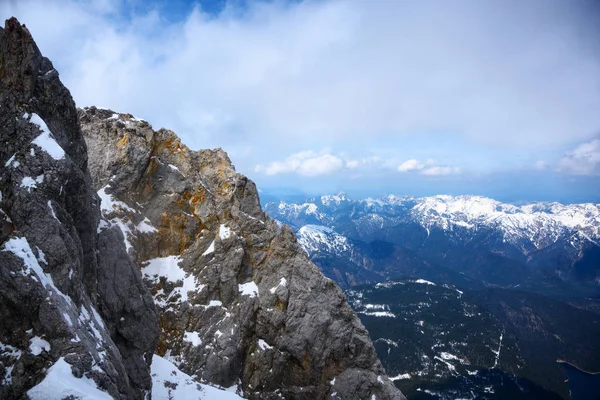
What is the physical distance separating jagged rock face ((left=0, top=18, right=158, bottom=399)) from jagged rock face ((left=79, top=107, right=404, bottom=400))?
2254 centimetres

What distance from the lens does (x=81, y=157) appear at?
1208 inches

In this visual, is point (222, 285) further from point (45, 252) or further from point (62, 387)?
point (62, 387)

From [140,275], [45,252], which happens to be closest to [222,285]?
[140,275]

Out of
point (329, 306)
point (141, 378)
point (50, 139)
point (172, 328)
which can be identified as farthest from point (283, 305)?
point (50, 139)

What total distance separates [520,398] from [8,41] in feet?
845

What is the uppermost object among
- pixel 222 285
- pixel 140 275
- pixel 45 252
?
pixel 45 252

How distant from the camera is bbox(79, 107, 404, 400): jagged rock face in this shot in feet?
177

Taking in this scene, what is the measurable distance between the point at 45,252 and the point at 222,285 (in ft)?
127

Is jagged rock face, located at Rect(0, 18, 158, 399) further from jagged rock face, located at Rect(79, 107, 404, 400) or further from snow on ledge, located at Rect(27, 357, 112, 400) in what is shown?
jagged rock face, located at Rect(79, 107, 404, 400)

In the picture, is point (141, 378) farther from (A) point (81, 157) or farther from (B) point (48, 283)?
(A) point (81, 157)

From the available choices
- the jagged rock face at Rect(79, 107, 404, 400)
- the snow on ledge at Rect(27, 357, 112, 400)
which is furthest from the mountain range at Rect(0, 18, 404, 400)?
the jagged rock face at Rect(79, 107, 404, 400)

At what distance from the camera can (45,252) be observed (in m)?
21.5

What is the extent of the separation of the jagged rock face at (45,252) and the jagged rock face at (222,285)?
22.5 metres

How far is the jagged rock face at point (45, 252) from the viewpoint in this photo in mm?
19344
